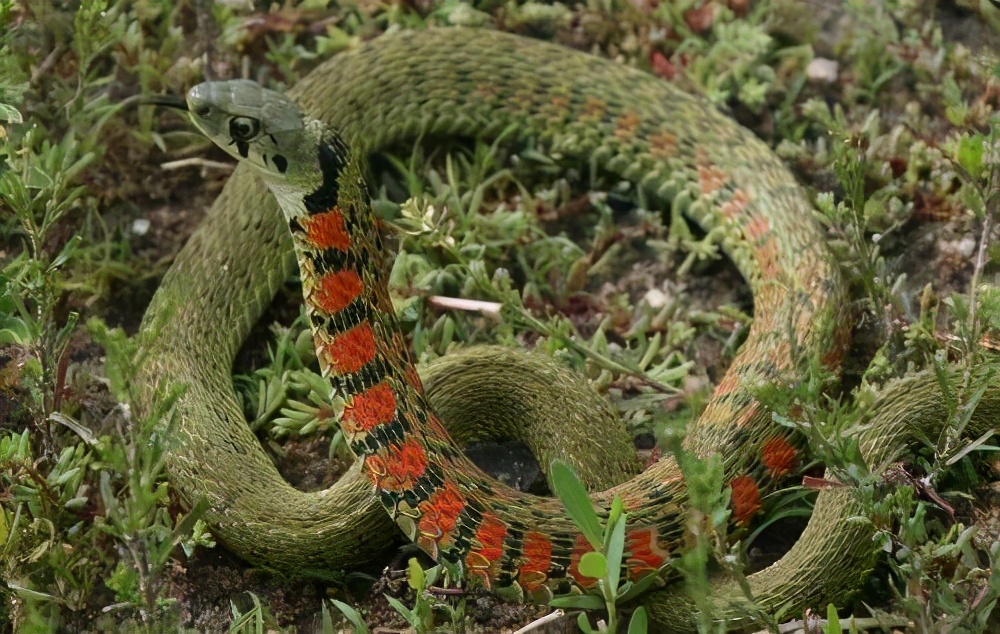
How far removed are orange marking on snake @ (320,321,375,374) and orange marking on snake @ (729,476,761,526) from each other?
1312 mm

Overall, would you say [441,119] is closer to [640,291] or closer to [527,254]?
[527,254]

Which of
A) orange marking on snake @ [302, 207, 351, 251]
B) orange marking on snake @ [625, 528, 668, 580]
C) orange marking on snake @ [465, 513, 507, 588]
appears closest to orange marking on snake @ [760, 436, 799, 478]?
orange marking on snake @ [625, 528, 668, 580]

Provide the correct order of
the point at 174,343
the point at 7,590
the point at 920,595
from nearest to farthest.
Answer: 1. the point at 920,595
2. the point at 7,590
3. the point at 174,343

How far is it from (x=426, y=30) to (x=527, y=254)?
1.16 metres

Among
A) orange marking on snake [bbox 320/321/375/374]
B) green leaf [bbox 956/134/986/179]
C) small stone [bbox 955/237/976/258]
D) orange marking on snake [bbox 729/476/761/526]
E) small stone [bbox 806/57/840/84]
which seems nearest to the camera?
orange marking on snake [bbox 320/321/375/374]

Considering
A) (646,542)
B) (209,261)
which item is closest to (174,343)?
(209,261)

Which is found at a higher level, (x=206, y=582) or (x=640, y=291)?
(x=640, y=291)

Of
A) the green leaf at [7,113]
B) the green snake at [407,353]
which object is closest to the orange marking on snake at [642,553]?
the green snake at [407,353]

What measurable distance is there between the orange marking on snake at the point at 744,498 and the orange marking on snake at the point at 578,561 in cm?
59

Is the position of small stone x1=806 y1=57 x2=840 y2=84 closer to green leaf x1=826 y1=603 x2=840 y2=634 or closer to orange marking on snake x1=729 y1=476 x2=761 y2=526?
orange marking on snake x1=729 y1=476 x2=761 y2=526

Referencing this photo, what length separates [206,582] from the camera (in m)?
4.06

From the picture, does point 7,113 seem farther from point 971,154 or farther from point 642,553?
point 971,154

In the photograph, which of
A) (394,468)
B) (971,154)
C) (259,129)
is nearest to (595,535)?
(394,468)

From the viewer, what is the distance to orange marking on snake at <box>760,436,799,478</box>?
413 centimetres
